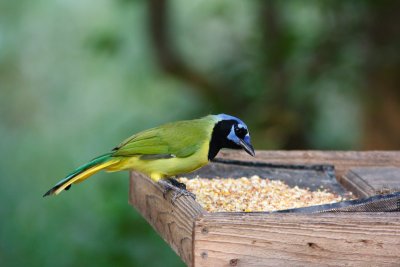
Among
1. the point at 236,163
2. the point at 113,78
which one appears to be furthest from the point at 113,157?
the point at 113,78

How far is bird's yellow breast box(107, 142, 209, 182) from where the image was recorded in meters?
4.28

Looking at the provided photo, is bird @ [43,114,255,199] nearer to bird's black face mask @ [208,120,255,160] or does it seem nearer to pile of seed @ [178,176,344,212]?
bird's black face mask @ [208,120,255,160]

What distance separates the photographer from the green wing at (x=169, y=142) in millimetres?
4305

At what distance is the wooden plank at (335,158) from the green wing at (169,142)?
2.73ft

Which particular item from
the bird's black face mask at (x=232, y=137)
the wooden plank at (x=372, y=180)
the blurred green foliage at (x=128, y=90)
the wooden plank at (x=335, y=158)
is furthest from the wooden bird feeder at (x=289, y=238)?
the blurred green foliage at (x=128, y=90)

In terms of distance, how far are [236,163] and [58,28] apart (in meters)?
5.32

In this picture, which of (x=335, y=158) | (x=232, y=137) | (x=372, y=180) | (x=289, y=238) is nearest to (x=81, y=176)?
(x=232, y=137)

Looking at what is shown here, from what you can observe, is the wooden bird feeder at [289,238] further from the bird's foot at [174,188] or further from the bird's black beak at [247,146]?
the bird's black beak at [247,146]

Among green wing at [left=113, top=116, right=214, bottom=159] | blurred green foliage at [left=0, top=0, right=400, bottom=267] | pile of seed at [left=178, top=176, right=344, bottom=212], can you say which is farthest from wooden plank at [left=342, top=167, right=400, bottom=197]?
blurred green foliage at [left=0, top=0, right=400, bottom=267]

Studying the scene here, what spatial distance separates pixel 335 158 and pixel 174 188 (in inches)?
58.8

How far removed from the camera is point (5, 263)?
788 cm

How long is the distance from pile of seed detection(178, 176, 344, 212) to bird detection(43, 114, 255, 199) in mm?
182

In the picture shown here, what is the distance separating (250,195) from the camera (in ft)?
14.4

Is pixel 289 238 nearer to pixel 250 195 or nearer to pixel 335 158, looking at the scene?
pixel 250 195
